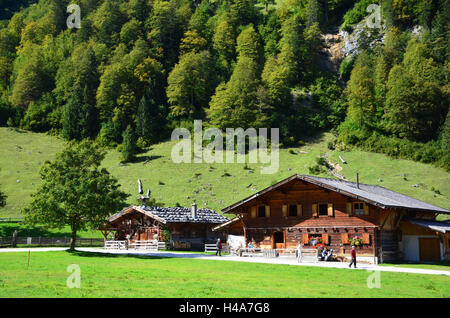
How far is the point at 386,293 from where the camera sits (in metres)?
17.2

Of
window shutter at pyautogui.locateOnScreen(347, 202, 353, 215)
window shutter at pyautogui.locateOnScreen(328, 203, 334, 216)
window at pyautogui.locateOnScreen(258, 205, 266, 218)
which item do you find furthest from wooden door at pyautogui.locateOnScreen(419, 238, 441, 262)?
window at pyautogui.locateOnScreen(258, 205, 266, 218)

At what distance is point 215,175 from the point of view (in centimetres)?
8425

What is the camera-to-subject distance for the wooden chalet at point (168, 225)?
162ft

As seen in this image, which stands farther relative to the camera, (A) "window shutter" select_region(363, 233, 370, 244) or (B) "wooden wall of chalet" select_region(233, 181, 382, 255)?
(B) "wooden wall of chalet" select_region(233, 181, 382, 255)

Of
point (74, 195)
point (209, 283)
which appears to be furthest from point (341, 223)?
point (74, 195)

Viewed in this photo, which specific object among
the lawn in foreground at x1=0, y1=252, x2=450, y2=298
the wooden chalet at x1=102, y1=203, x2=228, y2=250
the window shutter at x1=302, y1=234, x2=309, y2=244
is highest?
the wooden chalet at x1=102, y1=203, x2=228, y2=250

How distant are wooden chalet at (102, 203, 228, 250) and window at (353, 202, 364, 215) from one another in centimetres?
1852

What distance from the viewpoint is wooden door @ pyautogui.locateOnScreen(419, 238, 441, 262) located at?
3703 cm

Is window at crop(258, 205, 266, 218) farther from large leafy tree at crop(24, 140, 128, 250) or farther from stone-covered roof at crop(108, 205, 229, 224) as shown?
large leafy tree at crop(24, 140, 128, 250)

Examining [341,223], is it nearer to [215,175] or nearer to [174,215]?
[174,215]

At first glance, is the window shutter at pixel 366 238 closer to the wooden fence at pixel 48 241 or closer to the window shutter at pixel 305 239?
the window shutter at pixel 305 239

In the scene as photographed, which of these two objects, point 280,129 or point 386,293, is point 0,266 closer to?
point 386,293

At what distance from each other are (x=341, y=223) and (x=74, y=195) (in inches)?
831

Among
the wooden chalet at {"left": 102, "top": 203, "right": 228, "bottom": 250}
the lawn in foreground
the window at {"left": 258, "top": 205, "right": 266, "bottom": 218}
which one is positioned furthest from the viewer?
the wooden chalet at {"left": 102, "top": 203, "right": 228, "bottom": 250}
